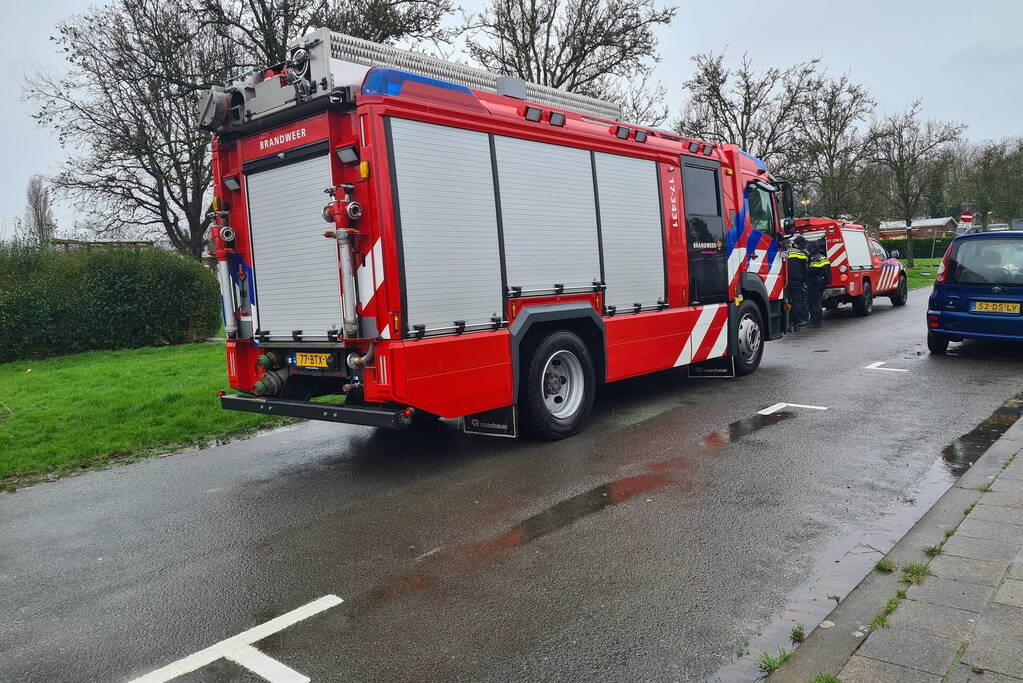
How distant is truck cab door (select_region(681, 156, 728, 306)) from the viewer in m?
8.79

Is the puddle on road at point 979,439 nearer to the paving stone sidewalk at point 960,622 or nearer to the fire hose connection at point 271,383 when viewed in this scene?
the paving stone sidewalk at point 960,622

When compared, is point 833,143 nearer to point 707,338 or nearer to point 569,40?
point 569,40

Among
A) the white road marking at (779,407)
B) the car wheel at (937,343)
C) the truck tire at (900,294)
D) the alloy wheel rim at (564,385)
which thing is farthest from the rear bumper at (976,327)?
the truck tire at (900,294)

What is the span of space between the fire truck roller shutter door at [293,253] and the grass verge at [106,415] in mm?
2011

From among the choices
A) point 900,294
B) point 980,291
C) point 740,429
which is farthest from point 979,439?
point 900,294

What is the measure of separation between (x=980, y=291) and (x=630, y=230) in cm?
578

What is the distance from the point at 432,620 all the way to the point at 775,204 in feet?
28.4

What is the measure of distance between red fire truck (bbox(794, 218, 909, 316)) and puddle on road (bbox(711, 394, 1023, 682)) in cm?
1210

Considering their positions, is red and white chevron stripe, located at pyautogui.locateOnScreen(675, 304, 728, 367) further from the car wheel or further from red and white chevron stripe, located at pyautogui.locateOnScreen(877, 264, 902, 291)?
red and white chevron stripe, located at pyautogui.locateOnScreen(877, 264, 902, 291)

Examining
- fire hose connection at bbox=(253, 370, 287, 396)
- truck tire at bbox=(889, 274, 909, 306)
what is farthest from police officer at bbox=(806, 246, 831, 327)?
truck tire at bbox=(889, 274, 909, 306)

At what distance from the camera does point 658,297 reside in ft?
27.0

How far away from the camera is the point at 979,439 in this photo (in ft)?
20.9

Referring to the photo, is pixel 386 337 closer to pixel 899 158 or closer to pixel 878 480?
pixel 878 480

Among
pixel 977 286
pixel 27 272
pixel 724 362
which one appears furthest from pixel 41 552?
pixel 27 272
